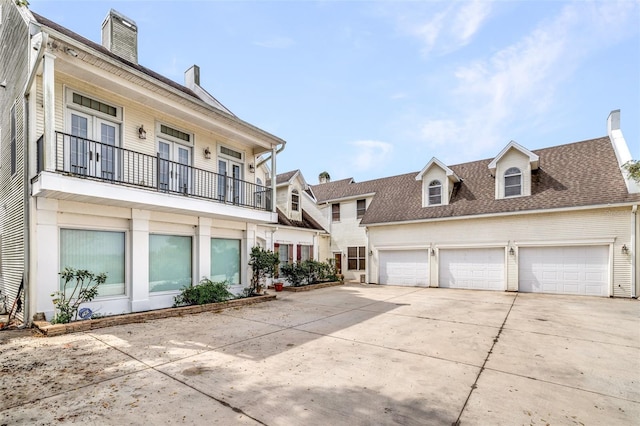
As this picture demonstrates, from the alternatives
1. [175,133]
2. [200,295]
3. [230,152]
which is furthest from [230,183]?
[200,295]

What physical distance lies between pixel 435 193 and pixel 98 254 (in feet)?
50.8

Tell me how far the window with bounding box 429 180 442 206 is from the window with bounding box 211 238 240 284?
35.8 ft

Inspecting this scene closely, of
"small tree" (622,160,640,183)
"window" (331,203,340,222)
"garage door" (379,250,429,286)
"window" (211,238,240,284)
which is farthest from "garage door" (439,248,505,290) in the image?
"window" (211,238,240,284)

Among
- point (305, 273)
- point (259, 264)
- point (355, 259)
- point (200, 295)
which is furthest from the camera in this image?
point (355, 259)

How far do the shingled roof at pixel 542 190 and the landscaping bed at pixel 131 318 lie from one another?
10365 millimetres

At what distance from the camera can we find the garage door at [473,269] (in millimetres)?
14344

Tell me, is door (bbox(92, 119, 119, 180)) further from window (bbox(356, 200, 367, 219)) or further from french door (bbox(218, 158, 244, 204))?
window (bbox(356, 200, 367, 219))

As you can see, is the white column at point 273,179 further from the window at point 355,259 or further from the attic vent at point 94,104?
the window at point 355,259

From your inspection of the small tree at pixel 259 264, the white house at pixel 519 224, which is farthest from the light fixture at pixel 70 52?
the white house at pixel 519 224

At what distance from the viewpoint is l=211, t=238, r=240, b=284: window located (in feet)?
37.6

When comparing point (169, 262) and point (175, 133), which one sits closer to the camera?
point (169, 262)

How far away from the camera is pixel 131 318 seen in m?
7.90

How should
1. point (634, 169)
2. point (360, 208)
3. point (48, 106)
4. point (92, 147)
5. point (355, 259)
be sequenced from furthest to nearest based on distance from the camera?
point (360, 208) < point (355, 259) < point (634, 169) < point (92, 147) < point (48, 106)

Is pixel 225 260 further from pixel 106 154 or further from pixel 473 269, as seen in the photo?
pixel 473 269
